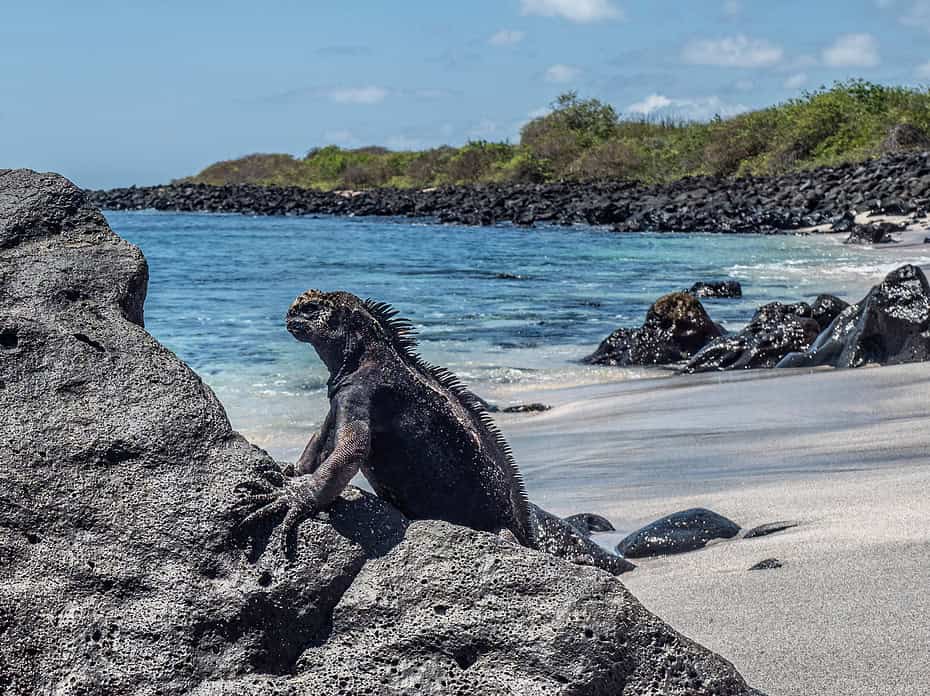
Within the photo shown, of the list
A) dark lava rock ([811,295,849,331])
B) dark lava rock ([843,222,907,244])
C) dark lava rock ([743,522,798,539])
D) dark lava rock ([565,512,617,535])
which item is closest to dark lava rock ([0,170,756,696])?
dark lava rock ([743,522,798,539])

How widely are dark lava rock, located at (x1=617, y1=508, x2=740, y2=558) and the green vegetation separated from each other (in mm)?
40761

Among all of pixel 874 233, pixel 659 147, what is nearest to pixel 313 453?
pixel 874 233

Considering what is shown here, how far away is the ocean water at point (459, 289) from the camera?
41.0ft

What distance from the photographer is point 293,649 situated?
2508mm

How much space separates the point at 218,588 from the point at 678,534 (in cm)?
360

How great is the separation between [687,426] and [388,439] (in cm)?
570

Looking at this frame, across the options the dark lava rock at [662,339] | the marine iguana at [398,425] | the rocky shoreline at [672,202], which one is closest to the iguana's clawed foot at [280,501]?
the marine iguana at [398,425]

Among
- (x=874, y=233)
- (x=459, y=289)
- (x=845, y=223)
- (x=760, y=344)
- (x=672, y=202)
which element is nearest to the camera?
(x=760, y=344)

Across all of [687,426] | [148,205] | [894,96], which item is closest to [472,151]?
[148,205]

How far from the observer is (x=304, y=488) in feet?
8.78

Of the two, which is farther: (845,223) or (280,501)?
(845,223)

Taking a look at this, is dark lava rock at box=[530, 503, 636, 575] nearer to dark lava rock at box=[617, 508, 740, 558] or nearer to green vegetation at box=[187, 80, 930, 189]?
dark lava rock at box=[617, 508, 740, 558]

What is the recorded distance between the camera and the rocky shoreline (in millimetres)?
34438

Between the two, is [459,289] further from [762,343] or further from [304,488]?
[304,488]
